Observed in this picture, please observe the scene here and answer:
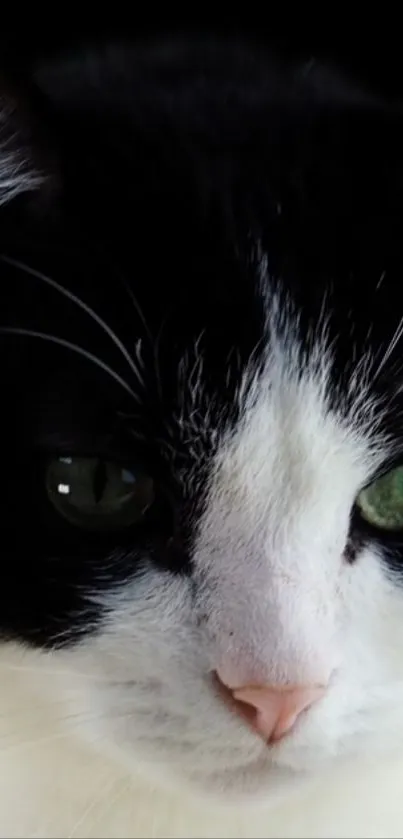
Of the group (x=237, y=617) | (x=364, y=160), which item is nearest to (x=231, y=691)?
(x=237, y=617)

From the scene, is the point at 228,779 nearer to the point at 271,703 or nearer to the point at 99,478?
the point at 271,703

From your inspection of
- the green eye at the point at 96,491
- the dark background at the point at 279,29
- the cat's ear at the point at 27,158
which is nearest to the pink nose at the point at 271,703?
the green eye at the point at 96,491

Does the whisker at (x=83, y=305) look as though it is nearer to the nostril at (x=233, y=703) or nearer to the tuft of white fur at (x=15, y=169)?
the tuft of white fur at (x=15, y=169)

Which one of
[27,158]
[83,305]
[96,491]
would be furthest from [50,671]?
[27,158]

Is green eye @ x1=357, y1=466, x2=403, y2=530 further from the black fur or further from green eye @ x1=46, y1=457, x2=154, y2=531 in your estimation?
green eye @ x1=46, y1=457, x2=154, y2=531

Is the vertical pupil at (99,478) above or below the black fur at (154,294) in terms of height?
below
